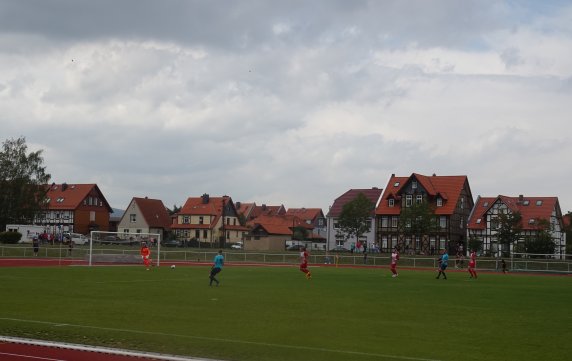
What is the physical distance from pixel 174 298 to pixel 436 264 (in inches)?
1699

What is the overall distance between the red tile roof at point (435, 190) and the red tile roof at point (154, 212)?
1647 inches

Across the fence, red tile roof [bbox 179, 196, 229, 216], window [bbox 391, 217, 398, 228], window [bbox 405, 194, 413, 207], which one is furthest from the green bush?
window [bbox 405, 194, 413, 207]

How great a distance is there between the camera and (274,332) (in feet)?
53.9

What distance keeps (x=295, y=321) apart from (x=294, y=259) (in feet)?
170

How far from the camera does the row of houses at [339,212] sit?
309 ft

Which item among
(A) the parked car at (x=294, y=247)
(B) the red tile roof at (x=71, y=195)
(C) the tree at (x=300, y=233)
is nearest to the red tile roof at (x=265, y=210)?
(C) the tree at (x=300, y=233)

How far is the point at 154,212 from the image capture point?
121 meters

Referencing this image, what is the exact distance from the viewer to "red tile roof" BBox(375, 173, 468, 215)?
95812mm

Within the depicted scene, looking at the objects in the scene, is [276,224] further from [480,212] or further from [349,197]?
[480,212]

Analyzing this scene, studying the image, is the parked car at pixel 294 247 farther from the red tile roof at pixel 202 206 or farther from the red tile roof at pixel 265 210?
the red tile roof at pixel 265 210

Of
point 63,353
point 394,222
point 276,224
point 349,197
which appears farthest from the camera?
point 276,224

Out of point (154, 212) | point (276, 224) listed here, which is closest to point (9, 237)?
point (154, 212)

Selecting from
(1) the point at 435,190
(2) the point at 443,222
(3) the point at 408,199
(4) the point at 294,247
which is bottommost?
(4) the point at 294,247

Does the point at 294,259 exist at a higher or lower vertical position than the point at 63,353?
lower
